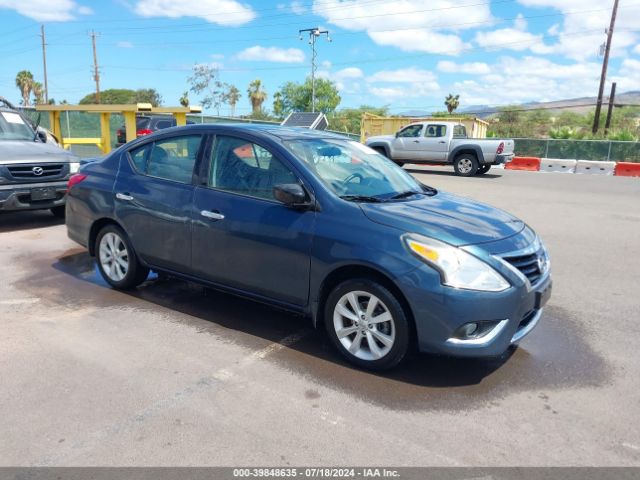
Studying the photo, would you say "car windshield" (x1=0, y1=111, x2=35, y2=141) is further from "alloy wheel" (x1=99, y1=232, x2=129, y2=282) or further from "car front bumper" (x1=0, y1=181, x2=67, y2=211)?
"alloy wheel" (x1=99, y1=232, x2=129, y2=282)

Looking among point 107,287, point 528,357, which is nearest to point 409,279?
point 528,357

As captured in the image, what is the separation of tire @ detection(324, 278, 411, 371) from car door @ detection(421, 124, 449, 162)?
16.3 metres

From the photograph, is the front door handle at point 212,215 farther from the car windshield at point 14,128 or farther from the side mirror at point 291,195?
the car windshield at point 14,128

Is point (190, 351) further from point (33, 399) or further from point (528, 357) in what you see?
point (528, 357)

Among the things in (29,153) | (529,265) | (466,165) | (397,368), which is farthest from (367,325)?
(466,165)

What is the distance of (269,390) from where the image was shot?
3453mm

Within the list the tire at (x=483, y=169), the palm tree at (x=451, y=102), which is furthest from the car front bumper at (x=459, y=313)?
the palm tree at (x=451, y=102)

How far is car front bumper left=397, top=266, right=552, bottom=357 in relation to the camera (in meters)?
3.32

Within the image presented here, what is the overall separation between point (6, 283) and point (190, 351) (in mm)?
2789

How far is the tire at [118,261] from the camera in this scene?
5145mm

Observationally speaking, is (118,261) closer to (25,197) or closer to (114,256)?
(114,256)

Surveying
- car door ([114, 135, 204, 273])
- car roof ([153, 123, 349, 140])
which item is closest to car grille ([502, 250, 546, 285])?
car roof ([153, 123, 349, 140])

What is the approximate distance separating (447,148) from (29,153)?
46.7ft

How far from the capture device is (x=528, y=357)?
404 centimetres
